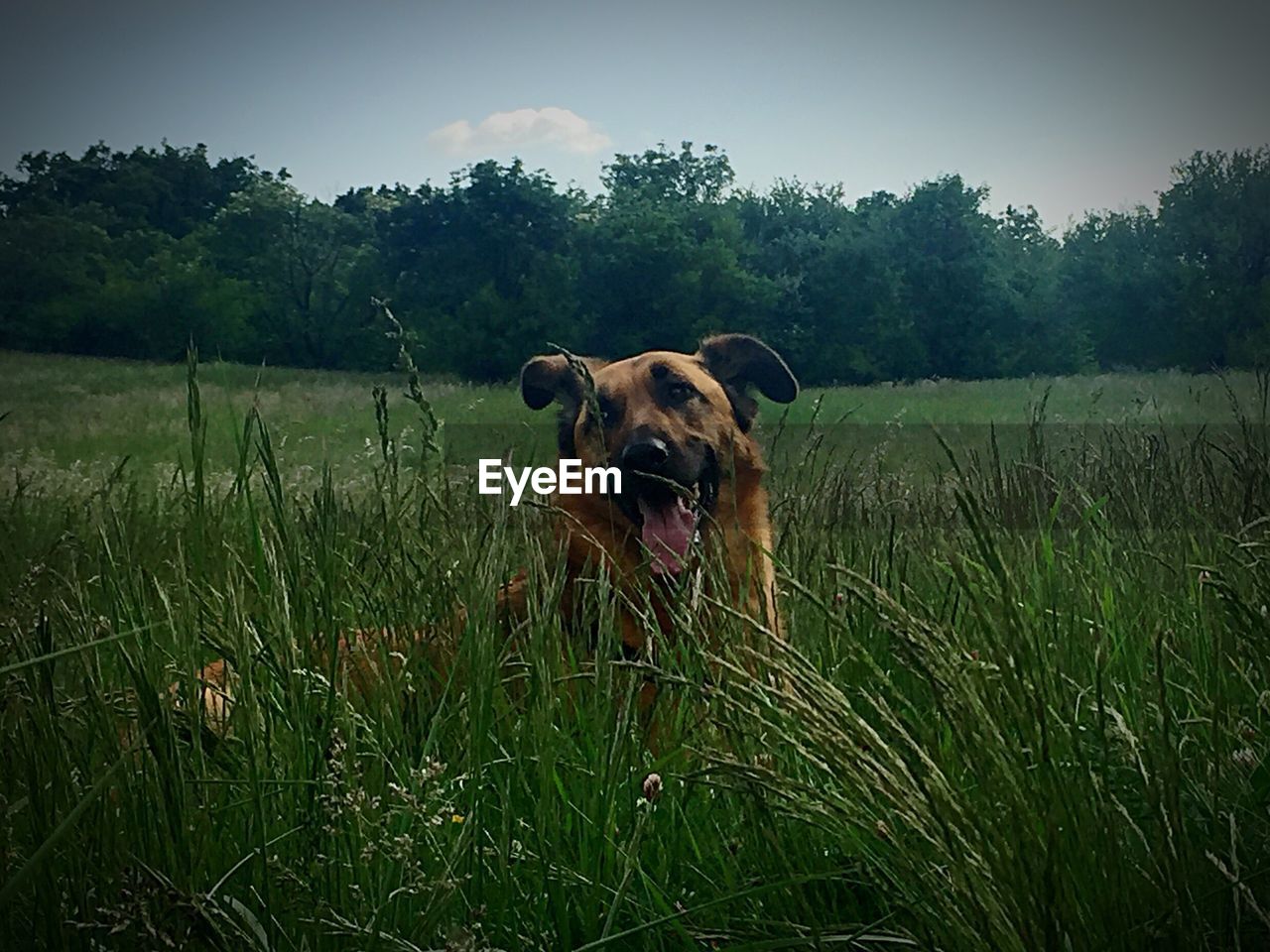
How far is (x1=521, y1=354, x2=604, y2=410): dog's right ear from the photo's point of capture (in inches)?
128

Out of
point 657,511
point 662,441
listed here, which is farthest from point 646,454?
point 657,511

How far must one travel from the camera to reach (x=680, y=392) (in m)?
3.14

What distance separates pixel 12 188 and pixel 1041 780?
3.62 metres

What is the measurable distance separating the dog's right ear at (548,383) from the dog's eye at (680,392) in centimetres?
27

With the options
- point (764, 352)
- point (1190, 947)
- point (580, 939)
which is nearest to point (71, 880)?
point (580, 939)

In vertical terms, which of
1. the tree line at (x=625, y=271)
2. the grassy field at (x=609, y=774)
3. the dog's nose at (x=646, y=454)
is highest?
the tree line at (x=625, y=271)

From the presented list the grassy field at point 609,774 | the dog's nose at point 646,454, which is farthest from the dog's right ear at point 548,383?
the grassy field at point 609,774

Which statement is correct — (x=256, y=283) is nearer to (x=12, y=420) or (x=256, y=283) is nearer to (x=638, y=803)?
(x=12, y=420)

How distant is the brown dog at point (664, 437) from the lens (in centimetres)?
277

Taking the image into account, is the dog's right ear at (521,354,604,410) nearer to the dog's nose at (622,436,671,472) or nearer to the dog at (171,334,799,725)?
the dog at (171,334,799,725)

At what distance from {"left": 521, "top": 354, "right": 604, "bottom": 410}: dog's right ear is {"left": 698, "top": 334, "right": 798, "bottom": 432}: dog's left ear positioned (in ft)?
1.16

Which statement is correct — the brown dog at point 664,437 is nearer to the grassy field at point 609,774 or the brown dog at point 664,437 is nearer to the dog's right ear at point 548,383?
the dog's right ear at point 548,383

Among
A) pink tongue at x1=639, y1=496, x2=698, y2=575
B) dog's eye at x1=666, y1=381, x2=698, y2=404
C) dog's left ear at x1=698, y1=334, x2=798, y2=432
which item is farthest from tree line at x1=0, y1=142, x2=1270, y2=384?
pink tongue at x1=639, y1=496, x2=698, y2=575

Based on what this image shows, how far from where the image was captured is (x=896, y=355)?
152 inches
